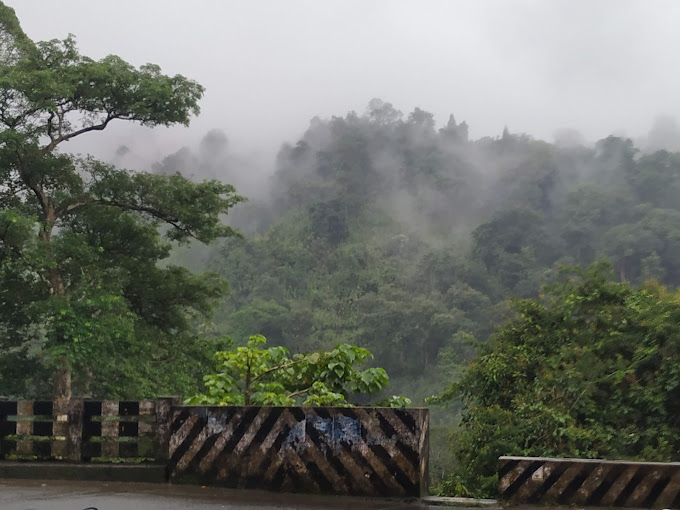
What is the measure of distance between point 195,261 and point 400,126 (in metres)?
33.3

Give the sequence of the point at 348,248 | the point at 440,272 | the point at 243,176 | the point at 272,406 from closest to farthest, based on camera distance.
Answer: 1. the point at 272,406
2. the point at 440,272
3. the point at 348,248
4. the point at 243,176

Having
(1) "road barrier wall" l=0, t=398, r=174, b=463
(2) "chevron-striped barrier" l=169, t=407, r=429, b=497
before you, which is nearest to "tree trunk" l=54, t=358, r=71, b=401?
(1) "road barrier wall" l=0, t=398, r=174, b=463

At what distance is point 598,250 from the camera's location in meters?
75.2

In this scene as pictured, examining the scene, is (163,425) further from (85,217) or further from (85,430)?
(85,217)

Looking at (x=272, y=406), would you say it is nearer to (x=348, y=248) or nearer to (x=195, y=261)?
(x=348, y=248)

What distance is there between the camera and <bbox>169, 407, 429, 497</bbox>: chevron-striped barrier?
6473 millimetres

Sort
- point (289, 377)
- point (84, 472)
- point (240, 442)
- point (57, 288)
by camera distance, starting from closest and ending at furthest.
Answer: point (240, 442), point (84, 472), point (289, 377), point (57, 288)

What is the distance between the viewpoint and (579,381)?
45.1 feet

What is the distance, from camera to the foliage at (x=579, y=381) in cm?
1266

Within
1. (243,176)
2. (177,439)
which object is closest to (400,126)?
(243,176)

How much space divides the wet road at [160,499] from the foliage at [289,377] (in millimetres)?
1032

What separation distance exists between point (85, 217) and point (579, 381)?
17.3m

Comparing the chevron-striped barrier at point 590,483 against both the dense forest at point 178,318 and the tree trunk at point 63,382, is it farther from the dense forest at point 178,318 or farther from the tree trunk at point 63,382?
the tree trunk at point 63,382

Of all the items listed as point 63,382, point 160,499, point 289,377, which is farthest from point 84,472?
point 63,382
